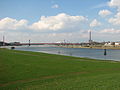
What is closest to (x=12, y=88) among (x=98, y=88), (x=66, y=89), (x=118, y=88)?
(x=66, y=89)

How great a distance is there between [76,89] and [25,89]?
347 cm

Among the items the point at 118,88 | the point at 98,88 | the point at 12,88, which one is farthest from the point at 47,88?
the point at 118,88

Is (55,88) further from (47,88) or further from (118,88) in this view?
(118,88)

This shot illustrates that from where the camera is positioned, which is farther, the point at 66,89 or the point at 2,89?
the point at 2,89

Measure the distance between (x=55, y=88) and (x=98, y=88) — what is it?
9.38 feet

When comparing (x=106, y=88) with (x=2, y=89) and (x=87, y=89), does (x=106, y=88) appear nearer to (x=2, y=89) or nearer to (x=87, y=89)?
(x=87, y=89)

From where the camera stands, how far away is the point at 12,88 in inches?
452

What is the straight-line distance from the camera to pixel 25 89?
10.8 metres

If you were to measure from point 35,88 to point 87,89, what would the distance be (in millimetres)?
3551

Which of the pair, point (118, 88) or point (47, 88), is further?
point (47, 88)

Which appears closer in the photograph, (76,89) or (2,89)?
(76,89)

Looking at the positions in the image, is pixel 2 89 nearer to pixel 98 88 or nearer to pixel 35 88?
pixel 35 88

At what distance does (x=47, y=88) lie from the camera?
10.9m

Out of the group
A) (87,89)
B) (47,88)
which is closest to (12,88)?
(47,88)
